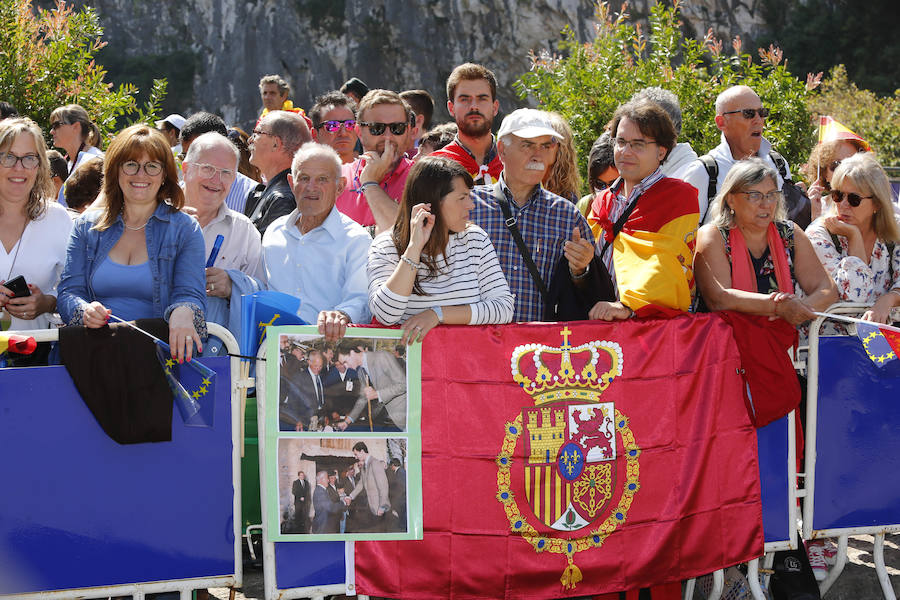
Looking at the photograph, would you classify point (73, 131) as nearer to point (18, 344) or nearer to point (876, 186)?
point (18, 344)

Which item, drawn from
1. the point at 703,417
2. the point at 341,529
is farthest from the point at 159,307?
the point at 703,417

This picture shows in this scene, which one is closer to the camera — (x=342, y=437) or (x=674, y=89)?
(x=342, y=437)

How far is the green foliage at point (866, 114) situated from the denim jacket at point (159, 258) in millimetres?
18701

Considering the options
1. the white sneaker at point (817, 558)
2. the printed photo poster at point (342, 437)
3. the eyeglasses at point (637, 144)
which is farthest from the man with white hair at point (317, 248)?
the white sneaker at point (817, 558)

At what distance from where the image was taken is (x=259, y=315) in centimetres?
421

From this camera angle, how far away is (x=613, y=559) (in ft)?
14.8

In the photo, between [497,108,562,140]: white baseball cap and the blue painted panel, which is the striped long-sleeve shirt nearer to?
[497,108,562,140]: white baseball cap

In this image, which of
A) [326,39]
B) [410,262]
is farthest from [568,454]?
[326,39]

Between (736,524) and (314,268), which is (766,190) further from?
(314,268)

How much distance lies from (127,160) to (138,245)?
1.32 feet

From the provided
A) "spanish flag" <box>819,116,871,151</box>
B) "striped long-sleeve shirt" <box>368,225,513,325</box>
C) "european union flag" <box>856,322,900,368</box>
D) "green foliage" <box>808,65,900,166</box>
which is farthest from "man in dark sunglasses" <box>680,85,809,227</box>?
"green foliage" <box>808,65,900,166</box>

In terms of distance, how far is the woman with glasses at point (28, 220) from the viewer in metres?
4.71

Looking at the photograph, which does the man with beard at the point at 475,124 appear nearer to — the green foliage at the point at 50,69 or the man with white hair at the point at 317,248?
the man with white hair at the point at 317,248

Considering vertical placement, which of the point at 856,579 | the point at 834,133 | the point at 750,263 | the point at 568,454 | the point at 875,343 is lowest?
the point at 856,579
